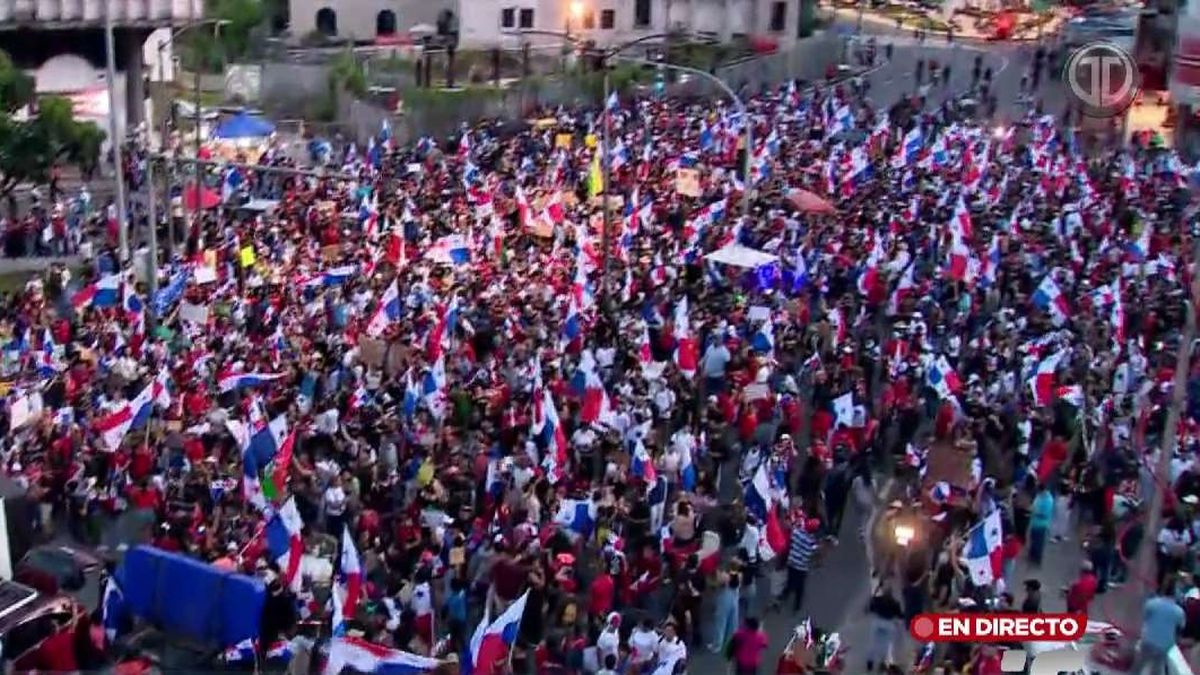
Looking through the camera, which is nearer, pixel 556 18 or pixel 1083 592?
pixel 1083 592

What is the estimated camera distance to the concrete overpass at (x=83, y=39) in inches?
1801

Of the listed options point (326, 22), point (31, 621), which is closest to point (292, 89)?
point (326, 22)

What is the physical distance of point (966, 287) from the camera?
21.0 meters

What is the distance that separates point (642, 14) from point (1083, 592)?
57.1 m

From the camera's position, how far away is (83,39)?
4812cm

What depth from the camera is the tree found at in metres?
35.5

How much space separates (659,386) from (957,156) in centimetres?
1654

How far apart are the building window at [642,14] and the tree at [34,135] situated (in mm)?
31681

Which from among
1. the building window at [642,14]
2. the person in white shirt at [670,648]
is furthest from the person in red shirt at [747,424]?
the building window at [642,14]

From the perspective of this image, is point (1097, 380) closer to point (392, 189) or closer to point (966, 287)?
point (966, 287)

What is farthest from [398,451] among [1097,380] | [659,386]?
[1097,380]

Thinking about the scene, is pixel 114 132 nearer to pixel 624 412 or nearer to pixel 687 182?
pixel 687 182

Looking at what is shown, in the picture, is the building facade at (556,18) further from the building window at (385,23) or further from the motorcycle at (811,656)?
the motorcycle at (811,656)

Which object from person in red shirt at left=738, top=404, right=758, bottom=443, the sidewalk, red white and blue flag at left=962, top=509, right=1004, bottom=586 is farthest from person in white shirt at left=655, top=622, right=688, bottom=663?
the sidewalk
